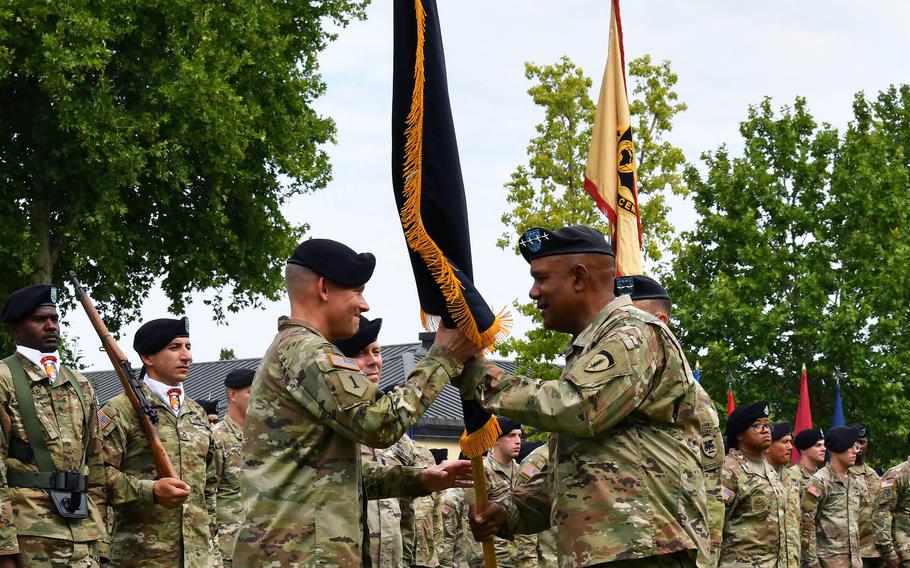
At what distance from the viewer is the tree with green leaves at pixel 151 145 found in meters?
20.6

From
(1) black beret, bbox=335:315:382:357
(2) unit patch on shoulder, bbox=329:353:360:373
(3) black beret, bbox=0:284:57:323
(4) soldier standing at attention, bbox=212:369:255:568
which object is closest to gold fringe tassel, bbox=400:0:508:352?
(2) unit patch on shoulder, bbox=329:353:360:373

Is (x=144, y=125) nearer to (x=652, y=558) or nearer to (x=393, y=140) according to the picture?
(x=393, y=140)

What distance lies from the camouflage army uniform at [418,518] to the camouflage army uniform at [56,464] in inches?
91.7

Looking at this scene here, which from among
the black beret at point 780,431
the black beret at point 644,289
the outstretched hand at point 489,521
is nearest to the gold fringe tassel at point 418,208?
the outstretched hand at point 489,521

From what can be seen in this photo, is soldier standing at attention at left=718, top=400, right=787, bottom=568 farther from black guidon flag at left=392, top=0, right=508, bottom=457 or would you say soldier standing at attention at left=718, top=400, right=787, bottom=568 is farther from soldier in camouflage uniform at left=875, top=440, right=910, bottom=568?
black guidon flag at left=392, top=0, right=508, bottom=457

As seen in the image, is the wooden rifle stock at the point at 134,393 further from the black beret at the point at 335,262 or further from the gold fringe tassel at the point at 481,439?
the black beret at the point at 335,262

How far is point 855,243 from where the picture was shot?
3372cm

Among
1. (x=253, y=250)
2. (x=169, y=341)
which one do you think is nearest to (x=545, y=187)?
(x=253, y=250)

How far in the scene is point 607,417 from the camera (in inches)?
215

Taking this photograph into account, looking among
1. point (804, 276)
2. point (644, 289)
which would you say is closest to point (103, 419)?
point (644, 289)

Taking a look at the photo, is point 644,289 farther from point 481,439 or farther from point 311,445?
point 311,445

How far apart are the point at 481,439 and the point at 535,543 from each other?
22.5ft

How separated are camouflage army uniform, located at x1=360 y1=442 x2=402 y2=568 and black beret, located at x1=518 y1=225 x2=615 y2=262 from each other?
2731 millimetres

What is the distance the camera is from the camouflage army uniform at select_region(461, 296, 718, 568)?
546cm
